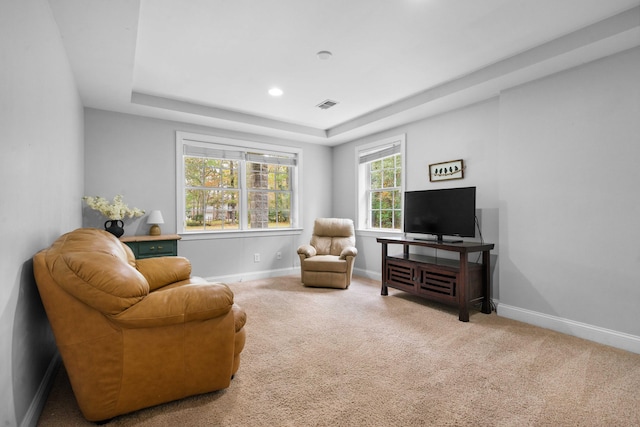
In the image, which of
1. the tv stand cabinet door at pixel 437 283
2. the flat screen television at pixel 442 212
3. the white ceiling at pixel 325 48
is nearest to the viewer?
the white ceiling at pixel 325 48

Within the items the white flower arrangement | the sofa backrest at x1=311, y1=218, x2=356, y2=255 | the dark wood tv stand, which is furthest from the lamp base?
the dark wood tv stand

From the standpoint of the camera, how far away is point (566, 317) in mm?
2912

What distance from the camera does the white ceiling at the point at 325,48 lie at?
227cm

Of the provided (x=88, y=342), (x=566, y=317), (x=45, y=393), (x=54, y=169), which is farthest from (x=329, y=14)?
(x=566, y=317)

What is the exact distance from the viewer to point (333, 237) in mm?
5230

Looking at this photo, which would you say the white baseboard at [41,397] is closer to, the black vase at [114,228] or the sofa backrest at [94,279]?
the sofa backrest at [94,279]

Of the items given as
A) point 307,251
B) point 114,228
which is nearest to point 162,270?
point 114,228

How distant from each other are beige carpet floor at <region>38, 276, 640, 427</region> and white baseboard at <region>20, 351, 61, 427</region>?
4cm

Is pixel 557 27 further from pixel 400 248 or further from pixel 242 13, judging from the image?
pixel 400 248

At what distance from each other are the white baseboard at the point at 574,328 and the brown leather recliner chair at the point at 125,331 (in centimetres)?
290

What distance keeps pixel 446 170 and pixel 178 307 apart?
11.8ft

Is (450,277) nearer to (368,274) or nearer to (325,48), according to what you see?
(368,274)

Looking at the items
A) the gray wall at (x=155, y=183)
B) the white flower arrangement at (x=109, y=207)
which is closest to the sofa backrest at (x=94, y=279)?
the white flower arrangement at (x=109, y=207)

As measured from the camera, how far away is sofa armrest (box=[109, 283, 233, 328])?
1597mm
